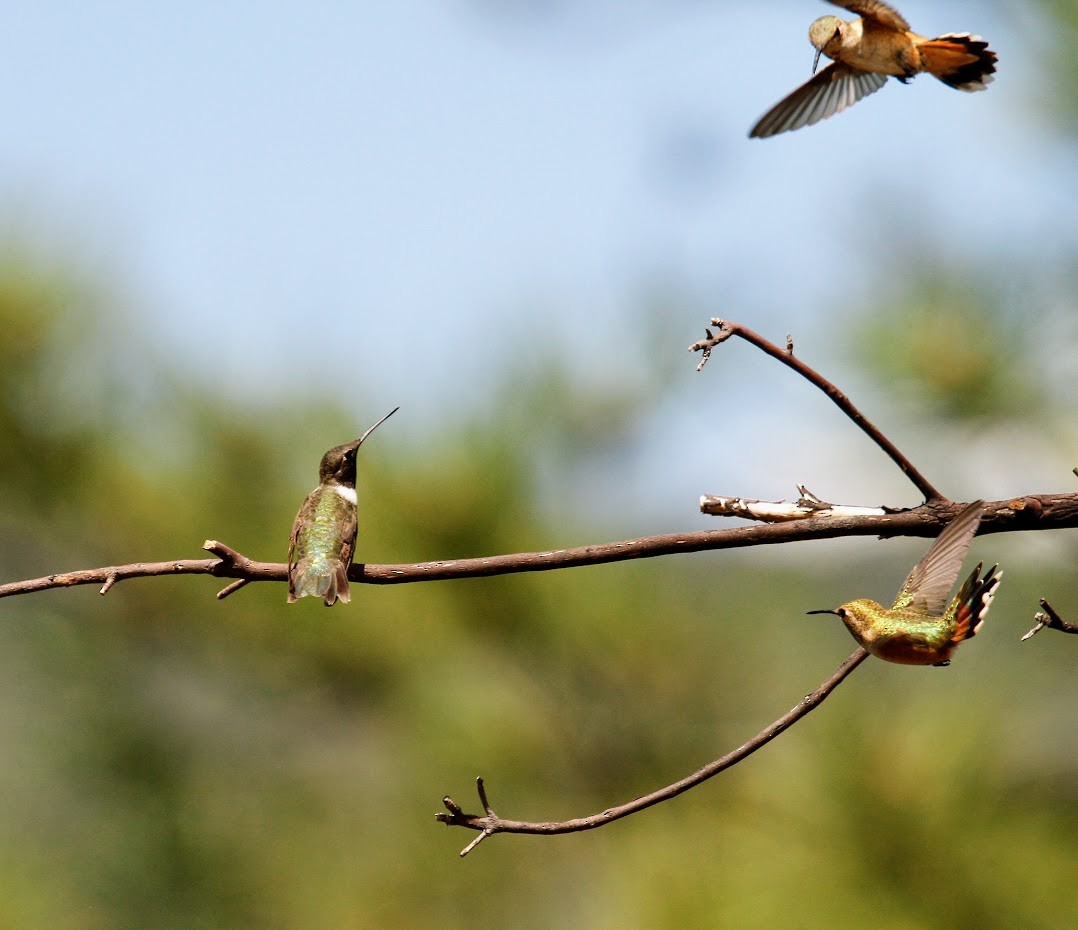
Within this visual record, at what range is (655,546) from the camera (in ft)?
1.57

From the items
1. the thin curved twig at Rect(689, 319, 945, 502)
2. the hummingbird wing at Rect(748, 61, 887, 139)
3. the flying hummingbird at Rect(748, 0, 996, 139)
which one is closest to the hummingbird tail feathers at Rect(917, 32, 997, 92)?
the flying hummingbird at Rect(748, 0, 996, 139)

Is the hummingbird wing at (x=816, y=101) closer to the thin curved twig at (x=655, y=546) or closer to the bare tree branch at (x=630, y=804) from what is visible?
the thin curved twig at (x=655, y=546)

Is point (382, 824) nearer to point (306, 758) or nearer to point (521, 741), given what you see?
point (306, 758)

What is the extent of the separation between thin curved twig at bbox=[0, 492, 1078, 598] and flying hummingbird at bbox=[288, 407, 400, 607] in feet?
0.85

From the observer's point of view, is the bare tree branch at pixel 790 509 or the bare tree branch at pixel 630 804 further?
the bare tree branch at pixel 790 509

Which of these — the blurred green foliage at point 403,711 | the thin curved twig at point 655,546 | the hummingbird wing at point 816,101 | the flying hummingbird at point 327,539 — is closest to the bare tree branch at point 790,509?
the thin curved twig at point 655,546

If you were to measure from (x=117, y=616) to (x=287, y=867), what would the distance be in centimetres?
85

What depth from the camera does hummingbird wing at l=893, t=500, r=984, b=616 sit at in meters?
0.47

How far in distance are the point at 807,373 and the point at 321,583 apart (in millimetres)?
533

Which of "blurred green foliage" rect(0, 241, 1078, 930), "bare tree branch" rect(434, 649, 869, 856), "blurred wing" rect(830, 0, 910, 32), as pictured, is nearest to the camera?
"bare tree branch" rect(434, 649, 869, 856)

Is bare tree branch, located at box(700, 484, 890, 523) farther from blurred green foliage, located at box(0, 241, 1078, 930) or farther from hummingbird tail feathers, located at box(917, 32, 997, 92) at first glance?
blurred green foliage, located at box(0, 241, 1078, 930)

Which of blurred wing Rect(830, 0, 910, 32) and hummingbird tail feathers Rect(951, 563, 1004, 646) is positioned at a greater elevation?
blurred wing Rect(830, 0, 910, 32)

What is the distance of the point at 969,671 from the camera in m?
2.40

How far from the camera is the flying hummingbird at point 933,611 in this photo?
46cm
